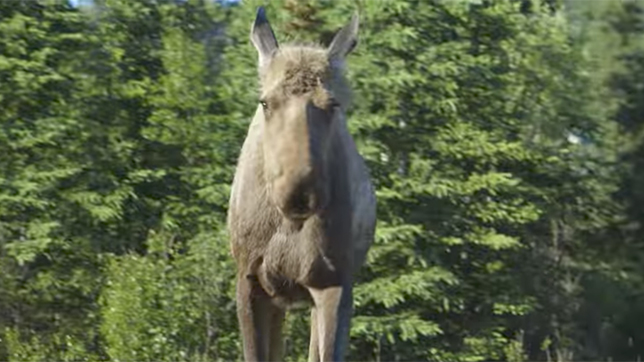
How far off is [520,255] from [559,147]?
8.01 feet

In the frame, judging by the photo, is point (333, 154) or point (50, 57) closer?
point (333, 154)

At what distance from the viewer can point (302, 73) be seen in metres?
6.32

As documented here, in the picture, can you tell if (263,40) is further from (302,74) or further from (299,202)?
(299,202)

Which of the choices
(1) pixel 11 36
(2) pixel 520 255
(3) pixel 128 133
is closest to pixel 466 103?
(2) pixel 520 255

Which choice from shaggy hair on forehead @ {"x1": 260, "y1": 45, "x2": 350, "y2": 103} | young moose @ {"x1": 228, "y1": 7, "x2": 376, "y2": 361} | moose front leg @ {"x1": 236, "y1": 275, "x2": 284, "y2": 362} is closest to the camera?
young moose @ {"x1": 228, "y1": 7, "x2": 376, "y2": 361}

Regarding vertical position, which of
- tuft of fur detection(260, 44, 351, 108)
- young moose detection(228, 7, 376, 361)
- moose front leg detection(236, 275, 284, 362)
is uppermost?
tuft of fur detection(260, 44, 351, 108)

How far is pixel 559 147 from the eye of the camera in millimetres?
30625

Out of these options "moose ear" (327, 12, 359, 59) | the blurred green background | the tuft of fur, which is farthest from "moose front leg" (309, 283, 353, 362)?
the blurred green background

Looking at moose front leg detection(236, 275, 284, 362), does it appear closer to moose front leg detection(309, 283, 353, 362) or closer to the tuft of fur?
moose front leg detection(309, 283, 353, 362)

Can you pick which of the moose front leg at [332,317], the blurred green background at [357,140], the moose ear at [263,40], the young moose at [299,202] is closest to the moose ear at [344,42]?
the young moose at [299,202]

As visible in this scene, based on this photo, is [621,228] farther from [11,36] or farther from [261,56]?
[261,56]

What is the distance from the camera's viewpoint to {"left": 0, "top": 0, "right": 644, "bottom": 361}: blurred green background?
81.4ft

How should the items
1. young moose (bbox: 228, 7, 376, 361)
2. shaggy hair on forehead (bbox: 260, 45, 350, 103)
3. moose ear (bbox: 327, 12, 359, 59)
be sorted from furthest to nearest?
moose ear (bbox: 327, 12, 359, 59) < shaggy hair on forehead (bbox: 260, 45, 350, 103) < young moose (bbox: 228, 7, 376, 361)

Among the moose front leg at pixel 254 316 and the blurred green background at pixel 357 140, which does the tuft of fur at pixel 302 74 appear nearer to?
the moose front leg at pixel 254 316
